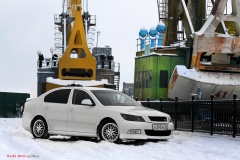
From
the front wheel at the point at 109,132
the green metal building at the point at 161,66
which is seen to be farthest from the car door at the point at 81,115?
the green metal building at the point at 161,66

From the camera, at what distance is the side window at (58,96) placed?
14.9 m

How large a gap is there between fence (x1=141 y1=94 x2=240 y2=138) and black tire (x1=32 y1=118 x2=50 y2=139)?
5.95m

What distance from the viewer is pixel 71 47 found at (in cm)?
4919

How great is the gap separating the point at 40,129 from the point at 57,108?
847 mm

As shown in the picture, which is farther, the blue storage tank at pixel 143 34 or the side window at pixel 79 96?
the blue storage tank at pixel 143 34

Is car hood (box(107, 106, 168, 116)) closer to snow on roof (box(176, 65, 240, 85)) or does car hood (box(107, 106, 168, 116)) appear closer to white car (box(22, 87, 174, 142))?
white car (box(22, 87, 174, 142))

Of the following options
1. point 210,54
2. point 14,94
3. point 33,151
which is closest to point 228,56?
point 210,54

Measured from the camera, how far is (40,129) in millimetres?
14977

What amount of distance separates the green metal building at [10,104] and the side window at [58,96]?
25660mm

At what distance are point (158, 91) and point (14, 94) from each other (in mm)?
11690

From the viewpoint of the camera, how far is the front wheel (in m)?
13.2

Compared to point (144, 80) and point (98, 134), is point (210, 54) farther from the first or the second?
point (98, 134)

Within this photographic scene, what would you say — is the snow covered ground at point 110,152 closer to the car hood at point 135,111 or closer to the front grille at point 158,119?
the front grille at point 158,119

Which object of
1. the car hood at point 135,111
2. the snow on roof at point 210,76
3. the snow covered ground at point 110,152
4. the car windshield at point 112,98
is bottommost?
the snow covered ground at point 110,152
